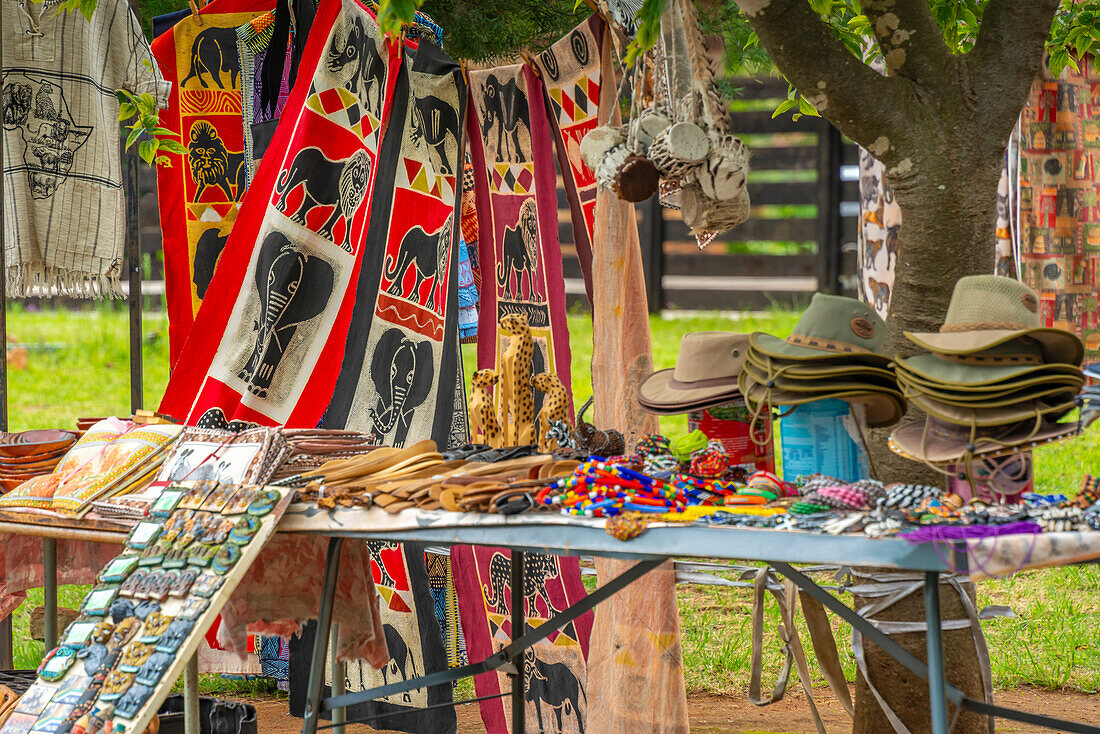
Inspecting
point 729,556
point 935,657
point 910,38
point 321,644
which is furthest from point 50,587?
point 910,38

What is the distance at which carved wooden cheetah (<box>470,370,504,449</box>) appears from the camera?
8.08 ft

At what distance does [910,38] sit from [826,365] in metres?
0.82

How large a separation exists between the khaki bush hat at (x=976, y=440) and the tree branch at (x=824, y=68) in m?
0.75

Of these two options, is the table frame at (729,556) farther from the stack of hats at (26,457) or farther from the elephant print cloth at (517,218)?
the elephant print cloth at (517,218)

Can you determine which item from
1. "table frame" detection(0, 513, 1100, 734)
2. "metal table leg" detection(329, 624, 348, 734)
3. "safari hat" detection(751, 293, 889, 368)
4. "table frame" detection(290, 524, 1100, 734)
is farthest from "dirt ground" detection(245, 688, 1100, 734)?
"safari hat" detection(751, 293, 889, 368)

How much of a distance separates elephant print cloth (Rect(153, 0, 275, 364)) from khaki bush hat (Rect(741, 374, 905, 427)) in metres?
2.13

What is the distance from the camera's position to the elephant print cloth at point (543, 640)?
10.3 feet

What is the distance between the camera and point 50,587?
272 cm

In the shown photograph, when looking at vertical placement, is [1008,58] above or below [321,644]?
above

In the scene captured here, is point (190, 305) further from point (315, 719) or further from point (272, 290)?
point (315, 719)

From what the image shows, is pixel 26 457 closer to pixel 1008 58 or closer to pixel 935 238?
pixel 935 238

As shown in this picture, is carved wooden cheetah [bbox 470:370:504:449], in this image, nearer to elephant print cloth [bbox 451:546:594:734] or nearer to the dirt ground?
elephant print cloth [bbox 451:546:594:734]

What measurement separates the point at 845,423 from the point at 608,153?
0.81 m

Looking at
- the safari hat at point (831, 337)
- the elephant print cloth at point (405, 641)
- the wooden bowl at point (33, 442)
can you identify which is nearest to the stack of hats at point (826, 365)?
the safari hat at point (831, 337)
